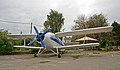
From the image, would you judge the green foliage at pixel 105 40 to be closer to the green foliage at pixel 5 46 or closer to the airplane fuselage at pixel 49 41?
the airplane fuselage at pixel 49 41

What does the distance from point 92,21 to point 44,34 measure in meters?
30.8

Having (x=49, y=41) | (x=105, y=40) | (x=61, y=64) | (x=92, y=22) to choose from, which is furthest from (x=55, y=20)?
(x=61, y=64)

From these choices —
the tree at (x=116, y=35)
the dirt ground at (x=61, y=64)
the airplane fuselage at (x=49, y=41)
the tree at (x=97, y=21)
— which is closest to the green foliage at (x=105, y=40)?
the tree at (x=116, y=35)

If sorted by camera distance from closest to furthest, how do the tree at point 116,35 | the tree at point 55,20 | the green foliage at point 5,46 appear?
the green foliage at point 5,46, the tree at point 116,35, the tree at point 55,20

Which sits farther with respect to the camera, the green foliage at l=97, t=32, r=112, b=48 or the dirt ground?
the green foliage at l=97, t=32, r=112, b=48

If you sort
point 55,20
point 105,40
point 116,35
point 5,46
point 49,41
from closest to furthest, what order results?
point 49,41
point 5,46
point 105,40
point 116,35
point 55,20

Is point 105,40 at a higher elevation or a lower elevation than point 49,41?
higher

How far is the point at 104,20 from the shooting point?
50844 millimetres

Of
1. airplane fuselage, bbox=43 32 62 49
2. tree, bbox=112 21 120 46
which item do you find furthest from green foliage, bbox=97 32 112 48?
airplane fuselage, bbox=43 32 62 49

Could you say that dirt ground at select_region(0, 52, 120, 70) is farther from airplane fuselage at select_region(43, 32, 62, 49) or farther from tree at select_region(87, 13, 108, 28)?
tree at select_region(87, 13, 108, 28)

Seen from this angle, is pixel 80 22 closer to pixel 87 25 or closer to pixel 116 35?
pixel 87 25

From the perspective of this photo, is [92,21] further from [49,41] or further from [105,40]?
[49,41]

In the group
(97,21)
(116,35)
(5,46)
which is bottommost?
(5,46)

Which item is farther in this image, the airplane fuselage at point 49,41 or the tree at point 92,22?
the tree at point 92,22
